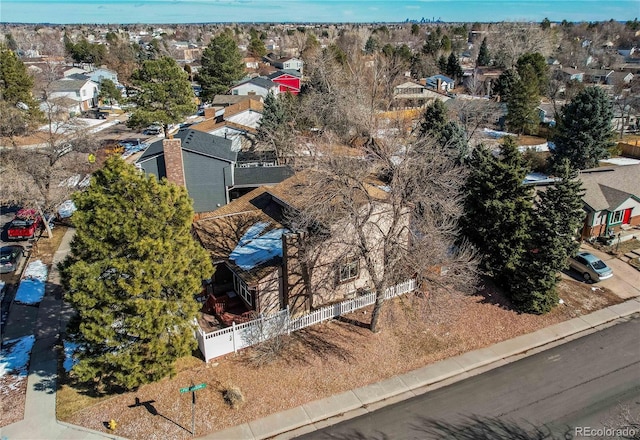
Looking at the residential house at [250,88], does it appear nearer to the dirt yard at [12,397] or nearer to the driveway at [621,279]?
the driveway at [621,279]

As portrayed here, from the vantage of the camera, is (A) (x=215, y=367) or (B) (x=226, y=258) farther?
(B) (x=226, y=258)

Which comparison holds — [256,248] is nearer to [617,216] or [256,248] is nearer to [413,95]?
[617,216]

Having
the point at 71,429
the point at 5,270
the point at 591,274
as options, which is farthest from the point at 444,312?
the point at 5,270

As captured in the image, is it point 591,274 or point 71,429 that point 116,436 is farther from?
→ point 591,274

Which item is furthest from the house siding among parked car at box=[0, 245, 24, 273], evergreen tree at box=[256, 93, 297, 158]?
evergreen tree at box=[256, 93, 297, 158]

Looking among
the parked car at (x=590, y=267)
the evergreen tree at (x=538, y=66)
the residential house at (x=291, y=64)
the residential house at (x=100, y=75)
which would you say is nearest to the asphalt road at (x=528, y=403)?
the parked car at (x=590, y=267)

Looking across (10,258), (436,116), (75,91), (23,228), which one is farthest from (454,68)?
(10,258)
